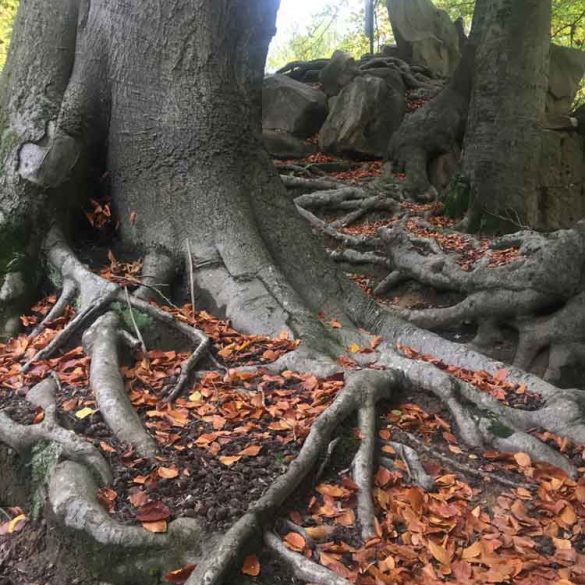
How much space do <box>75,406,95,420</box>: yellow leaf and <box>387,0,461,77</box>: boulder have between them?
52.1 ft

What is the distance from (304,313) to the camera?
4.20m

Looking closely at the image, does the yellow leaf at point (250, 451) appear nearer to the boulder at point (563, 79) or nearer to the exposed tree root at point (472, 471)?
the exposed tree root at point (472, 471)

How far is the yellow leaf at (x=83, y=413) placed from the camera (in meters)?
3.03

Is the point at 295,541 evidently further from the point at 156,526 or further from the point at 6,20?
the point at 6,20

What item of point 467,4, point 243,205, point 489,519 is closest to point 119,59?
point 243,205

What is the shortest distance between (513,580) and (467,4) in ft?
72.7

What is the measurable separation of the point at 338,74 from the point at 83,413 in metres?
12.2

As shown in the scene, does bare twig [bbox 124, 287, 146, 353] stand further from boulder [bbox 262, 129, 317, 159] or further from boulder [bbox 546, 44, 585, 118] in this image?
boulder [bbox 546, 44, 585, 118]

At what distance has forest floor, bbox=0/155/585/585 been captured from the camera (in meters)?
2.44

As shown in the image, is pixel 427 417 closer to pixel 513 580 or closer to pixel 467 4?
pixel 513 580

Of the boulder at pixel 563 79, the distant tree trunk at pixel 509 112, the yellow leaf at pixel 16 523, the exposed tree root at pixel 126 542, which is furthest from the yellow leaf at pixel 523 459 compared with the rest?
the boulder at pixel 563 79

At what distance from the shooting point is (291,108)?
515 inches

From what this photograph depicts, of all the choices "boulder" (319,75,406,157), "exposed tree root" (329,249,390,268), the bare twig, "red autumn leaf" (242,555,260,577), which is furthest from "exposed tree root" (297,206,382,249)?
"red autumn leaf" (242,555,260,577)

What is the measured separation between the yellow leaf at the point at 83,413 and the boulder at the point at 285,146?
977cm
